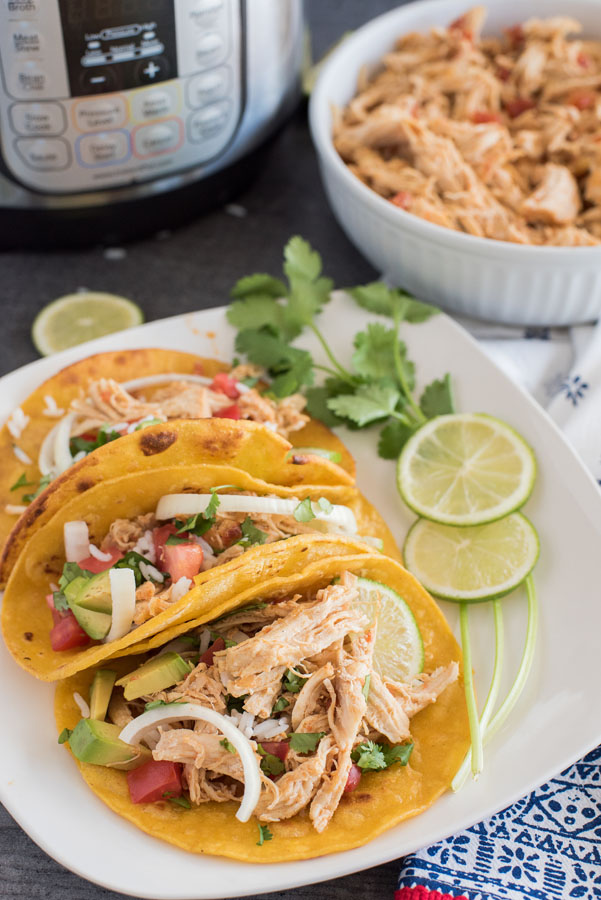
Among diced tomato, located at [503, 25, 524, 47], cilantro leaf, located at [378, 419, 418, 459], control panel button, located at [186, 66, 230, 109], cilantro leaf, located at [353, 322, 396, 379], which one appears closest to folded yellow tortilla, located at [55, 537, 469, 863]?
cilantro leaf, located at [378, 419, 418, 459]

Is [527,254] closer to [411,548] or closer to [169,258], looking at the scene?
[411,548]

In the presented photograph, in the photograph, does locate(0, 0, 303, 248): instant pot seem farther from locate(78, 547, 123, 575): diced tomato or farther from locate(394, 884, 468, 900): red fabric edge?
locate(394, 884, 468, 900): red fabric edge

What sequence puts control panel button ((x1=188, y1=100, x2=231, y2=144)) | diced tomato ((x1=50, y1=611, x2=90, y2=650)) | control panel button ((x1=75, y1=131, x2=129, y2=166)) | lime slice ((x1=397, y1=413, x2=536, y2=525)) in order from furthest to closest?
control panel button ((x1=188, y1=100, x2=231, y2=144)) → control panel button ((x1=75, y1=131, x2=129, y2=166)) → lime slice ((x1=397, y1=413, x2=536, y2=525)) → diced tomato ((x1=50, y1=611, x2=90, y2=650))

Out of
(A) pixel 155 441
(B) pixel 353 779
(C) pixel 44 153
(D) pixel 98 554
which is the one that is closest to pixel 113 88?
(C) pixel 44 153

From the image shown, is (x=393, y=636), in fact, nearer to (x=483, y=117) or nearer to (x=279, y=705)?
(x=279, y=705)

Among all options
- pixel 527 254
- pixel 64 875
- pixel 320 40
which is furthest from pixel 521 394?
pixel 320 40

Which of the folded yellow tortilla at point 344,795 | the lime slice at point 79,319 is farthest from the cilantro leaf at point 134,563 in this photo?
the lime slice at point 79,319
